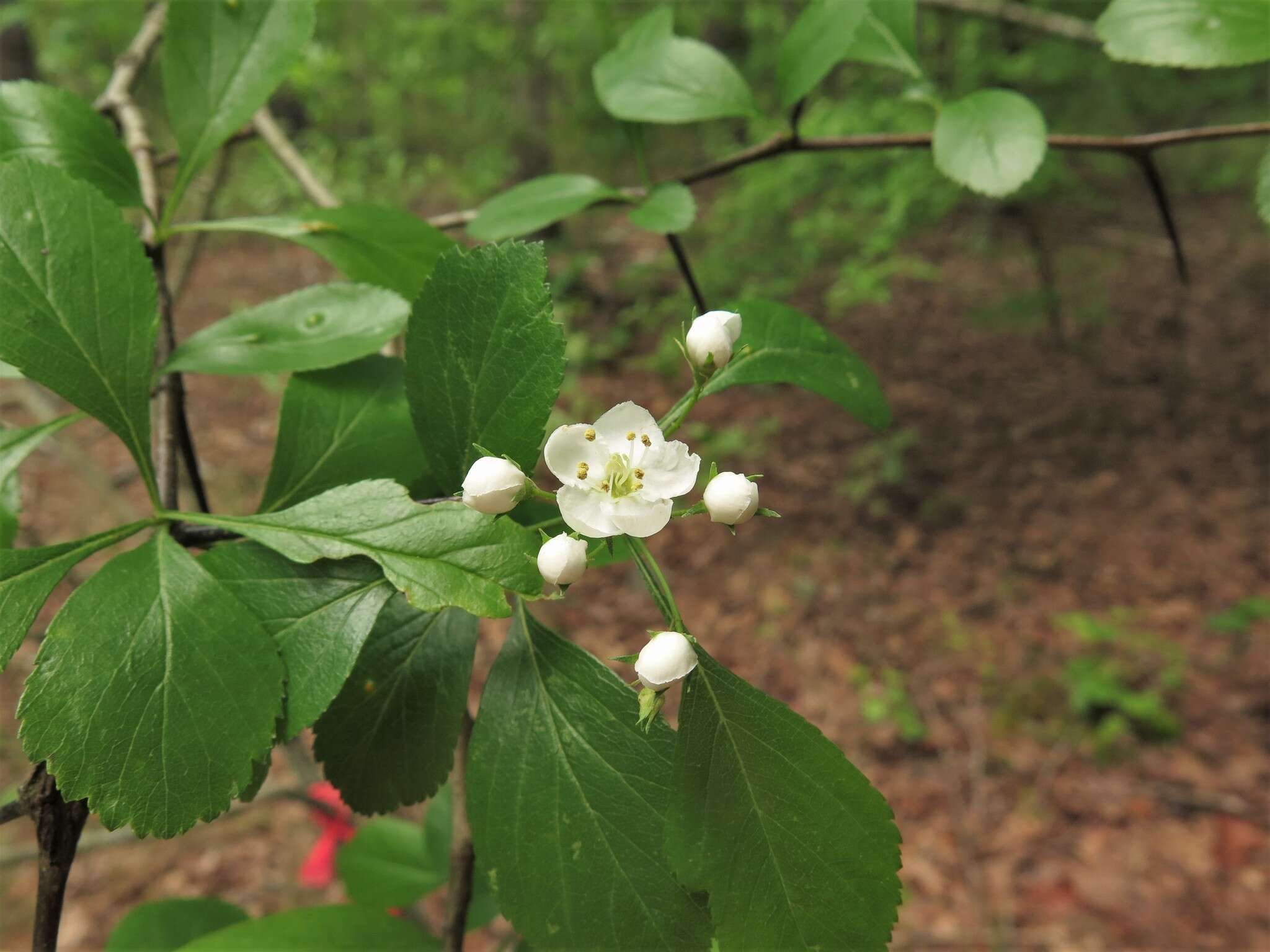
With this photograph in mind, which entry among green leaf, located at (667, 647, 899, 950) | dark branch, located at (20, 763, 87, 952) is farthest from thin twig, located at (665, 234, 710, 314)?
dark branch, located at (20, 763, 87, 952)

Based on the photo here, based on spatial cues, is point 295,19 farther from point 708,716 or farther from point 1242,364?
point 1242,364

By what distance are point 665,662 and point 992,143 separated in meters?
0.65

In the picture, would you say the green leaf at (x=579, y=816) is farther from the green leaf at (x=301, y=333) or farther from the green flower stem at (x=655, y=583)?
the green leaf at (x=301, y=333)

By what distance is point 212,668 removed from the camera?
1.72ft

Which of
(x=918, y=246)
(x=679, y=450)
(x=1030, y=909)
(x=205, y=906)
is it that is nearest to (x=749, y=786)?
(x=679, y=450)

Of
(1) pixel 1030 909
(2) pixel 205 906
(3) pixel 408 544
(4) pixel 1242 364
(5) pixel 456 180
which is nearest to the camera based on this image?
(3) pixel 408 544

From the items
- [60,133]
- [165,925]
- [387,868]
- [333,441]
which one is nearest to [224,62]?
[60,133]

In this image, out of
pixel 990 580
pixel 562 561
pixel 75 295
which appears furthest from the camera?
pixel 990 580

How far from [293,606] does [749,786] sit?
313mm

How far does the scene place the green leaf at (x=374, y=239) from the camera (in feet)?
2.60

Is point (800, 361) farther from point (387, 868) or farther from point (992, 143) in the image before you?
point (387, 868)

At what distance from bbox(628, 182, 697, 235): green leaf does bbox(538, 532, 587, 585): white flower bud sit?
17.0 inches

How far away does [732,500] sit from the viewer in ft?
1.64

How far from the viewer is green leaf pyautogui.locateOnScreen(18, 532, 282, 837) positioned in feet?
1.63
